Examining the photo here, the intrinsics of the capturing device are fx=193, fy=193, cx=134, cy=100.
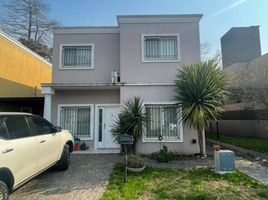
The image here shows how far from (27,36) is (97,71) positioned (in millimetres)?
13932

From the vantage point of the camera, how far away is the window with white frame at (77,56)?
10.5m

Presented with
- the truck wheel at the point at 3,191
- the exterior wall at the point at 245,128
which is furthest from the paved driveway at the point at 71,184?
the exterior wall at the point at 245,128

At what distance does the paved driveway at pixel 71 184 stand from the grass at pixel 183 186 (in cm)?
37

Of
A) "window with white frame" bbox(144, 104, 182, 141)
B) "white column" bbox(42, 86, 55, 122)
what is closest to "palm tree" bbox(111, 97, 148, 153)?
"window with white frame" bbox(144, 104, 182, 141)

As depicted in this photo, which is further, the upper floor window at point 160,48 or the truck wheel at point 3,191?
the upper floor window at point 160,48

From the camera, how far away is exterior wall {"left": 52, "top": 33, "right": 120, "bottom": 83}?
1036 cm

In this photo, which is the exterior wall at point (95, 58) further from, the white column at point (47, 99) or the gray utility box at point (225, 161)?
the gray utility box at point (225, 161)

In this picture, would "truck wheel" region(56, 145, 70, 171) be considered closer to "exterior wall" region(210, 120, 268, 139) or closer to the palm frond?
the palm frond

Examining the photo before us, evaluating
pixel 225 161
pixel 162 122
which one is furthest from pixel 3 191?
pixel 162 122

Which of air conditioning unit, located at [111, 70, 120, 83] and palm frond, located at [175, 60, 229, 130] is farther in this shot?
air conditioning unit, located at [111, 70, 120, 83]

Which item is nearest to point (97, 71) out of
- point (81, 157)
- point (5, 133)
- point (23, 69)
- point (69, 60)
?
point (69, 60)

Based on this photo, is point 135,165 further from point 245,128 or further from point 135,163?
point 245,128

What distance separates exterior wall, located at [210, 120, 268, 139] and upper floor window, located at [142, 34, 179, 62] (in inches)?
345

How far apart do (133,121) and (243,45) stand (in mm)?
19326
